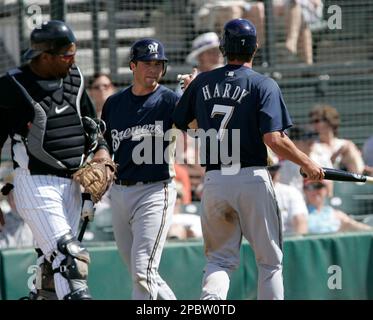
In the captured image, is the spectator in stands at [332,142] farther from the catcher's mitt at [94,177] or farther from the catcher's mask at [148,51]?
the catcher's mitt at [94,177]

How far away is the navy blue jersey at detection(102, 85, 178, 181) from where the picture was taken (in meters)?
7.55

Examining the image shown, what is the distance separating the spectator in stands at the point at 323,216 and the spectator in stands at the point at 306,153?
15 cm

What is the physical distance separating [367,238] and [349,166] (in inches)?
59.0

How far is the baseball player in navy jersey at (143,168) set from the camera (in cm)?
746

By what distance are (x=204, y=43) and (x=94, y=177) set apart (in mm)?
4471

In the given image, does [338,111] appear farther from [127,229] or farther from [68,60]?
[68,60]

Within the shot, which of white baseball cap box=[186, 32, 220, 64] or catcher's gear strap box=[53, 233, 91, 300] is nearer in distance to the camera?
catcher's gear strap box=[53, 233, 91, 300]

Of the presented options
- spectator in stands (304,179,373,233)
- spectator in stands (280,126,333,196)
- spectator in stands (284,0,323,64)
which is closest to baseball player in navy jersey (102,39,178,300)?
spectator in stands (304,179,373,233)

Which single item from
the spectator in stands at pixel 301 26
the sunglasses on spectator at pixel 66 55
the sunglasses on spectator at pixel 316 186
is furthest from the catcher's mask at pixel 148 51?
the spectator in stands at pixel 301 26

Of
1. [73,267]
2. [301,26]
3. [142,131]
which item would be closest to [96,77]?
[301,26]

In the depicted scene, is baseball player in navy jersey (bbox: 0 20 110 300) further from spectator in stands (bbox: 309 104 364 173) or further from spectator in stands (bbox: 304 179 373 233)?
spectator in stands (bbox: 309 104 364 173)

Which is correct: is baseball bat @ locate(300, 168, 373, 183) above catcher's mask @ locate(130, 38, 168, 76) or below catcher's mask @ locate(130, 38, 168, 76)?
below
